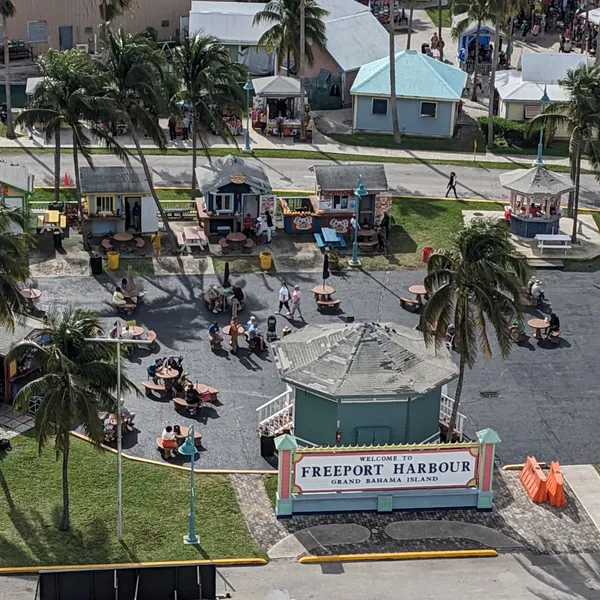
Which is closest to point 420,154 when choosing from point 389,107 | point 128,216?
point 389,107

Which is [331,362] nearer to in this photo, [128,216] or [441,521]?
[441,521]

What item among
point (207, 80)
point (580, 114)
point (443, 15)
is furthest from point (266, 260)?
point (443, 15)

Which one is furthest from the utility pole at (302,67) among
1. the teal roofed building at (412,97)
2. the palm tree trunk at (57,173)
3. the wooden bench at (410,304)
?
the wooden bench at (410,304)

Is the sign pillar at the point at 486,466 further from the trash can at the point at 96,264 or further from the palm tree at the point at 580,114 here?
the palm tree at the point at 580,114

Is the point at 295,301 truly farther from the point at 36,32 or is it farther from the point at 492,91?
the point at 36,32

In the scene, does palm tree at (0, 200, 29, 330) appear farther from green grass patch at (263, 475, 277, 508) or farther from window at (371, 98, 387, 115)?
window at (371, 98, 387, 115)

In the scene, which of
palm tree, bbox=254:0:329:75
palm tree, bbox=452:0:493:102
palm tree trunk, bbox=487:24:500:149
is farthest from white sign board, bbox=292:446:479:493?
palm tree, bbox=452:0:493:102
